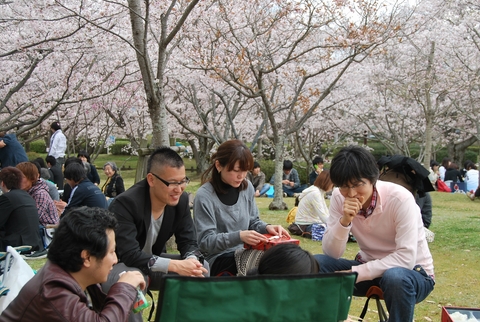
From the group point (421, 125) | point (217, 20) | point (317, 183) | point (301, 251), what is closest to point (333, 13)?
point (217, 20)

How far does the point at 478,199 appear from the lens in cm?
1452

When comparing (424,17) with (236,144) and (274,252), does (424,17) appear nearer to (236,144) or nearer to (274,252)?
(236,144)

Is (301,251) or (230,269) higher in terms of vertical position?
(301,251)

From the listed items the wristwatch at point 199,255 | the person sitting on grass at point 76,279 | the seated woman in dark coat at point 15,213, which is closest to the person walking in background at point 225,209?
the wristwatch at point 199,255

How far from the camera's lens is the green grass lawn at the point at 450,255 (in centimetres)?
477

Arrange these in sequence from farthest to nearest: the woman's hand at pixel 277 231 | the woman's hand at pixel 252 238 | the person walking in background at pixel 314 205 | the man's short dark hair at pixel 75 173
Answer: the person walking in background at pixel 314 205 < the man's short dark hair at pixel 75 173 < the woman's hand at pixel 277 231 < the woman's hand at pixel 252 238

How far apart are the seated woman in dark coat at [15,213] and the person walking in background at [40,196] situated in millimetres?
486

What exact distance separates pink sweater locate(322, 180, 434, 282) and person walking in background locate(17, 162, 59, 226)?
4.11m

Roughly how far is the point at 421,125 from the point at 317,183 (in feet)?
52.2

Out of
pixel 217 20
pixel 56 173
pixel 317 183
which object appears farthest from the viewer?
pixel 56 173

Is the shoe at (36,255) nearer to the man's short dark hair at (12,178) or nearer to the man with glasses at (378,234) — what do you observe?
the man's short dark hair at (12,178)

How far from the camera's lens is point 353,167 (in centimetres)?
304

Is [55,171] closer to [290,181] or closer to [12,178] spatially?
[290,181]

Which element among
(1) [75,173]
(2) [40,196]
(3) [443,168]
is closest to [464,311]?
(1) [75,173]
